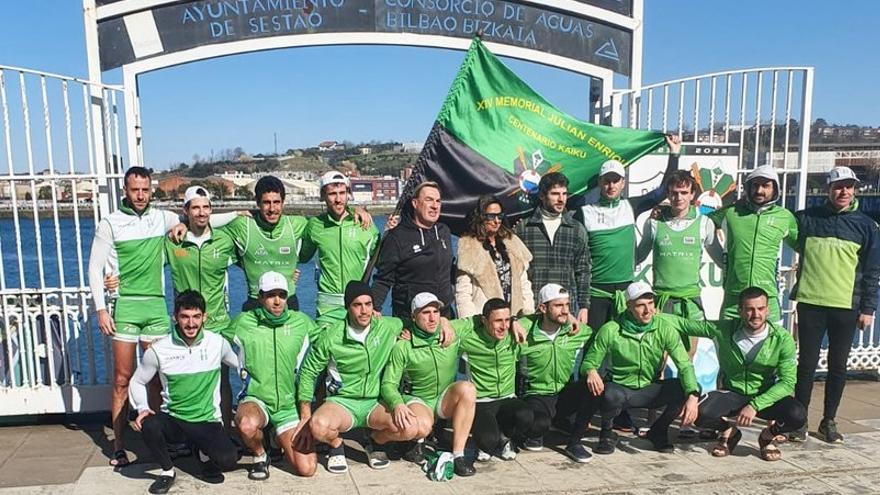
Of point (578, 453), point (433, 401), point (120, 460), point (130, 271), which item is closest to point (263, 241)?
point (130, 271)

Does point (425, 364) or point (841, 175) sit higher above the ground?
point (841, 175)

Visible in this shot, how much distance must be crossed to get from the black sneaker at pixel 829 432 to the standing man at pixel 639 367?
1.26 m

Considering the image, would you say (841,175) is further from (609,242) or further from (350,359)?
(350,359)

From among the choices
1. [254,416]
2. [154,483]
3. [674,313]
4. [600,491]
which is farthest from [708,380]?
[154,483]

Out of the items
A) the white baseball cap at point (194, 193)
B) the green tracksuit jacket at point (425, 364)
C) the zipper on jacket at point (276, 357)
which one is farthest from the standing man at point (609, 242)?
the white baseball cap at point (194, 193)

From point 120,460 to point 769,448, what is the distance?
182 inches

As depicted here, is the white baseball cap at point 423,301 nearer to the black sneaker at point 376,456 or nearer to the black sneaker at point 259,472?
the black sneaker at point 376,456

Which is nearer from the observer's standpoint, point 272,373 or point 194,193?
point 272,373

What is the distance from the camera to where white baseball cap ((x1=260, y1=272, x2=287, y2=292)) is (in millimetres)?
4293

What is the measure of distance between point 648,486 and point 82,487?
12.1 ft

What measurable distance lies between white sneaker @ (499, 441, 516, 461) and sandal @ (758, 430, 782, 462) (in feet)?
5.93

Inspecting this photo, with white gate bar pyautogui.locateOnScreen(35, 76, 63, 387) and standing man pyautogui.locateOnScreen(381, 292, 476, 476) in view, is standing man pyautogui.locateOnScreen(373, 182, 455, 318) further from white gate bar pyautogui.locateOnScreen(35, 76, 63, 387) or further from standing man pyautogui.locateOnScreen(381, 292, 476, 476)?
white gate bar pyautogui.locateOnScreen(35, 76, 63, 387)

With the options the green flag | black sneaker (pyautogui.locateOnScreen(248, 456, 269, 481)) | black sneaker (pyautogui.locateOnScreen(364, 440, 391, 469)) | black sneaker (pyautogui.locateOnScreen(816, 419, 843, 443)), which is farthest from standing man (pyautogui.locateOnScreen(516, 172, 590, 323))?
black sneaker (pyautogui.locateOnScreen(248, 456, 269, 481))

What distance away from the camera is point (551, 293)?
4566mm
